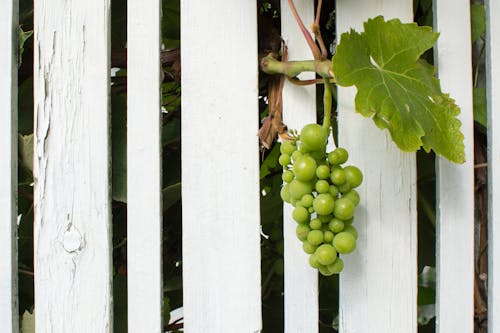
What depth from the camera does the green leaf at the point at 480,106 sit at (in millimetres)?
770

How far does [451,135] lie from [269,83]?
0.27 m

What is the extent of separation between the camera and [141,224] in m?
0.75

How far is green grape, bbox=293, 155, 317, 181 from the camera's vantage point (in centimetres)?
61

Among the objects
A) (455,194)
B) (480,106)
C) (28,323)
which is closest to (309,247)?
(455,194)

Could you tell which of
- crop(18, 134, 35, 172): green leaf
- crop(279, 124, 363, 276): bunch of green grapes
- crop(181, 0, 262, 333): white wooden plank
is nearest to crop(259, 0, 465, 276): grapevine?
crop(279, 124, 363, 276): bunch of green grapes

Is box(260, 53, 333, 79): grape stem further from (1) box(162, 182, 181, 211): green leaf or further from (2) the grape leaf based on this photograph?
(1) box(162, 182, 181, 211): green leaf

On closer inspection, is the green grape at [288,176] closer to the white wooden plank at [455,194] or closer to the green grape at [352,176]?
the green grape at [352,176]

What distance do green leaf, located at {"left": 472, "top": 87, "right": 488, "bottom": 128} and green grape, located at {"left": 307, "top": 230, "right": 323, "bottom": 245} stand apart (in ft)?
1.03

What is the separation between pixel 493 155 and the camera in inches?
29.2

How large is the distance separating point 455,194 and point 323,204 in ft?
0.78

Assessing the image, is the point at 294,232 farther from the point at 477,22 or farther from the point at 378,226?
the point at 477,22

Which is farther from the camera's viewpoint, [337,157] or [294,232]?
[294,232]

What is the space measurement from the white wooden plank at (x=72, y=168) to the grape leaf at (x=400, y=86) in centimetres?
35
